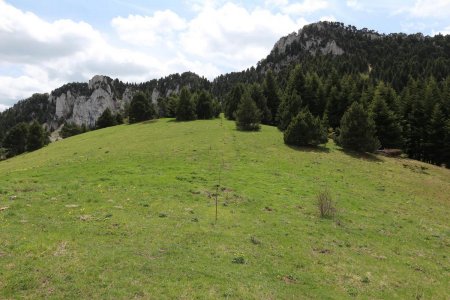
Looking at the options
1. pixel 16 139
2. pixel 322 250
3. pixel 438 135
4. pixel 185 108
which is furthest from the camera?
pixel 16 139

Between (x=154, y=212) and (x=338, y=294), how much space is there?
41.8 ft

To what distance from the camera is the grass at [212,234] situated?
49.1 feet

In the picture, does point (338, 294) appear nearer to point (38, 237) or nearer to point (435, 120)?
point (38, 237)

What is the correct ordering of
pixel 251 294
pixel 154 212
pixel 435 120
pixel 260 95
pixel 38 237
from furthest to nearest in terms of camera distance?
pixel 260 95 < pixel 435 120 < pixel 154 212 < pixel 38 237 < pixel 251 294

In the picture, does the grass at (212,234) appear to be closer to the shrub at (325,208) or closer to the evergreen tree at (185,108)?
→ the shrub at (325,208)

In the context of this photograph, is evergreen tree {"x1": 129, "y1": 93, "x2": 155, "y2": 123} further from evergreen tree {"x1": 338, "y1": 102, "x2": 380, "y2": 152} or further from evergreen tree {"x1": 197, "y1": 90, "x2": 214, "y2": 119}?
evergreen tree {"x1": 338, "y1": 102, "x2": 380, "y2": 152}

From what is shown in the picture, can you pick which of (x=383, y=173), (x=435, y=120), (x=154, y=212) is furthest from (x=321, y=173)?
(x=435, y=120)

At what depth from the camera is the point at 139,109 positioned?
10431 cm

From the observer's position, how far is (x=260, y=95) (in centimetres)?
8869

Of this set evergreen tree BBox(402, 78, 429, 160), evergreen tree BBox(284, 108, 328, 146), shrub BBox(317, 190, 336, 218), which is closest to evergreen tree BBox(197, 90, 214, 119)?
evergreen tree BBox(284, 108, 328, 146)

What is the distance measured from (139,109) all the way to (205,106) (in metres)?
21.8

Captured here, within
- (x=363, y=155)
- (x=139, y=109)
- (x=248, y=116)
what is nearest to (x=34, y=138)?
(x=139, y=109)

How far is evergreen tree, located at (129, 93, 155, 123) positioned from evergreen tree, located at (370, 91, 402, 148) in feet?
208

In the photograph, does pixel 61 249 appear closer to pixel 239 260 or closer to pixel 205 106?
pixel 239 260
